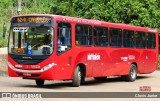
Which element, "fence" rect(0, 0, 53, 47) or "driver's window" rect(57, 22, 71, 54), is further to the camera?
"fence" rect(0, 0, 53, 47)

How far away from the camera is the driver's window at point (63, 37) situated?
58.5 feet

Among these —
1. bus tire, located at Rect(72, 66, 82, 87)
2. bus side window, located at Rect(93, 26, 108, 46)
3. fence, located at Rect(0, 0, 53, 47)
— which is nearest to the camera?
bus tire, located at Rect(72, 66, 82, 87)

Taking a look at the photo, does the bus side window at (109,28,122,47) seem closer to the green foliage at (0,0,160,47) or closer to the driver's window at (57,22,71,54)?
the driver's window at (57,22,71,54)

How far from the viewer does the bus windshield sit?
1753 centimetres

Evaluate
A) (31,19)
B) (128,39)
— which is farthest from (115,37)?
(31,19)

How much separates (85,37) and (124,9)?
1799cm

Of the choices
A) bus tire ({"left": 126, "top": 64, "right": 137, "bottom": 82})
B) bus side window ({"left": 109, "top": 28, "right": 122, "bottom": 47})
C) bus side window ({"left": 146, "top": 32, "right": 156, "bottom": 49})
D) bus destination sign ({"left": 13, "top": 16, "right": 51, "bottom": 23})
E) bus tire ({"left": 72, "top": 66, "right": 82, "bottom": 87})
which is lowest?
bus tire ({"left": 126, "top": 64, "right": 137, "bottom": 82})

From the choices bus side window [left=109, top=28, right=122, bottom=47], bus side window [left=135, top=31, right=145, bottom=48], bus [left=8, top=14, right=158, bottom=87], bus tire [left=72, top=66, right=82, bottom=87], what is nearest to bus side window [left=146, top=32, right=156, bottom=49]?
bus side window [left=135, top=31, right=145, bottom=48]

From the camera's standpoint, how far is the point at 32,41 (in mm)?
17781

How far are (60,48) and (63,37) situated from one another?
0.50 metres

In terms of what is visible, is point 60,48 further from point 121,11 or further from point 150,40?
point 121,11

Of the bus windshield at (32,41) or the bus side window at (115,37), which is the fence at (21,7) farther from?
the bus windshield at (32,41)

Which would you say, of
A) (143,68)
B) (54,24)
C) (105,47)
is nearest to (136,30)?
(143,68)

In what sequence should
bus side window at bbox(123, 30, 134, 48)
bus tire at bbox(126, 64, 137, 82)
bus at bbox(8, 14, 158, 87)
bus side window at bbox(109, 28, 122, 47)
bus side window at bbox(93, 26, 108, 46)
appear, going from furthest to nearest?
bus tire at bbox(126, 64, 137, 82) → bus side window at bbox(123, 30, 134, 48) → bus side window at bbox(109, 28, 122, 47) → bus side window at bbox(93, 26, 108, 46) → bus at bbox(8, 14, 158, 87)
